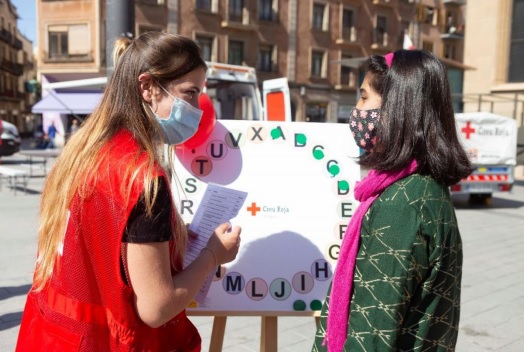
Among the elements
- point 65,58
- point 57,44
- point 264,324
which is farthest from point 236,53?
point 264,324

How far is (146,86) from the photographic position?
1524 mm

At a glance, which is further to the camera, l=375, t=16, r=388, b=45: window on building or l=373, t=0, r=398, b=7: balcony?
l=375, t=16, r=388, b=45: window on building

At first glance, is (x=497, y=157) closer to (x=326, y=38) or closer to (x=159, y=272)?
(x=159, y=272)

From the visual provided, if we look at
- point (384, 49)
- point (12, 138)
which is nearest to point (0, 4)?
point (384, 49)

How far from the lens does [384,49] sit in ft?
115

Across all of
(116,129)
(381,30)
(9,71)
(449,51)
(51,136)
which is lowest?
(51,136)

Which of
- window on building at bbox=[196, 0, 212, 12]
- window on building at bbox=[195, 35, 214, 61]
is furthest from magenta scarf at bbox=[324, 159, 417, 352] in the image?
window on building at bbox=[196, 0, 212, 12]

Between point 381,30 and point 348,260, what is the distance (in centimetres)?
3596

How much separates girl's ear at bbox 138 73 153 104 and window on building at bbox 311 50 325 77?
3156 centimetres

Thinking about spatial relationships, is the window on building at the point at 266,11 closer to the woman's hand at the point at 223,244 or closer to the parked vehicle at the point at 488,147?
the parked vehicle at the point at 488,147

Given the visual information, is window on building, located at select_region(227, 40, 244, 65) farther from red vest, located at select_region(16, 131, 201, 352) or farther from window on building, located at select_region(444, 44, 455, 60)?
red vest, located at select_region(16, 131, 201, 352)

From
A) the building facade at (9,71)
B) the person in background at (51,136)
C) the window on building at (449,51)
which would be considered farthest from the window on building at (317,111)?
the building facade at (9,71)

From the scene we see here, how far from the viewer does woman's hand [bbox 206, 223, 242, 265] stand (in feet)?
5.58

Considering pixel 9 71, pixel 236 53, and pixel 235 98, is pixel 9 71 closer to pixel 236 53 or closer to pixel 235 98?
pixel 236 53
